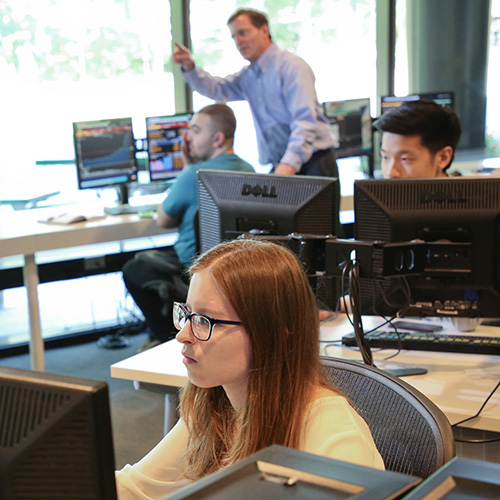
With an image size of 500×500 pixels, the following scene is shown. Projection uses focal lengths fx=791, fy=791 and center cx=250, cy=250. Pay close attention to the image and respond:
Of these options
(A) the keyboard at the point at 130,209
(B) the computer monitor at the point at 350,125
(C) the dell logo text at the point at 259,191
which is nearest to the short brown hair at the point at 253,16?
(B) the computer monitor at the point at 350,125

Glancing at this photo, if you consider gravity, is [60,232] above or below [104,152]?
below

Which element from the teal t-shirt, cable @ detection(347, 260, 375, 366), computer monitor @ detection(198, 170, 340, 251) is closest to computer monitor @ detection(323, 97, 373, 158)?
the teal t-shirt

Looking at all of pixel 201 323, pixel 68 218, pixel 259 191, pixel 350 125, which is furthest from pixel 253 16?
pixel 201 323

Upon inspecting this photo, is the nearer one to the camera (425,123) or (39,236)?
(425,123)

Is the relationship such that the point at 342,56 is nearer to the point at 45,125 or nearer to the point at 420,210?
the point at 45,125

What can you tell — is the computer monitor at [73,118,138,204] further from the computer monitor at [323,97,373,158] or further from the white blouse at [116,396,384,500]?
the white blouse at [116,396,384,500]

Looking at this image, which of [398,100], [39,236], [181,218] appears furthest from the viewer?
[398,100]

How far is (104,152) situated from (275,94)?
0.98m

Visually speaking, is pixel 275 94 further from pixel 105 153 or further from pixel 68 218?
pixel 68 218

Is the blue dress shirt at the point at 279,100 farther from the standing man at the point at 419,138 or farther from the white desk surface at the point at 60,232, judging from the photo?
the standing man at the point at 419,138

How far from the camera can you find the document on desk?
387 cm

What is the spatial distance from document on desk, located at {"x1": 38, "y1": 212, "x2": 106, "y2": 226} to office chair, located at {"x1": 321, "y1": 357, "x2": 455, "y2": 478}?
2654 millimetres

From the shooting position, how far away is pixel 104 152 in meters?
4.26

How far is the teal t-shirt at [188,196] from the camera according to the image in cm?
362
